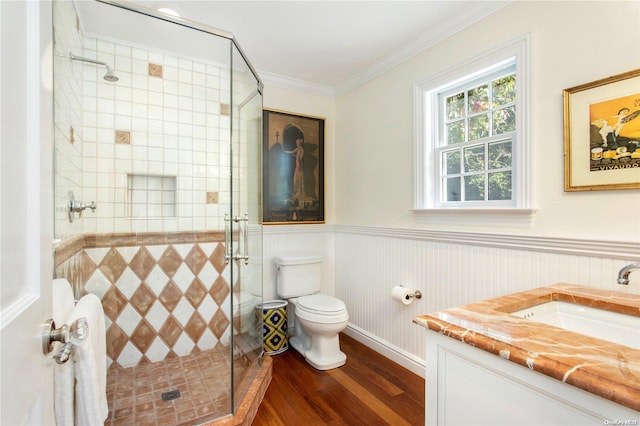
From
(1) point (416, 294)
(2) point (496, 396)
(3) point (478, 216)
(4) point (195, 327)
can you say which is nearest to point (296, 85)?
(3) point (478, 216)

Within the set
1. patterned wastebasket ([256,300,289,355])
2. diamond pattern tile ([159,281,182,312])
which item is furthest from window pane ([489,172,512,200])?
diamond pattern tile ([159,281,182,312])

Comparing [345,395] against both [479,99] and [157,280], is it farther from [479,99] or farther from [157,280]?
[479,99]

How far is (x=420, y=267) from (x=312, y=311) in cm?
84

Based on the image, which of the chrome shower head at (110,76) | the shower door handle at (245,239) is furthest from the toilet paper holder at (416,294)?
the chrome shower head at (110,76)

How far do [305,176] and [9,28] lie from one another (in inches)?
103

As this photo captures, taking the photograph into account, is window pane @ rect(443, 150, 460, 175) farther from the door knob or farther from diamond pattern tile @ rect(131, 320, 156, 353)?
diamond pattern tile @ rect(131, 320, 156, 353)

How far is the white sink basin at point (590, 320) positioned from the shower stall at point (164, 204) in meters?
1.56

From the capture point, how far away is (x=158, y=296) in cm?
237

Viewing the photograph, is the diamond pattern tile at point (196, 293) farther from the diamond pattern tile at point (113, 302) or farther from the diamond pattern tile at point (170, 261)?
the diamond pattern tile at point (113, 302)

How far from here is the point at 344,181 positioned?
3.12m

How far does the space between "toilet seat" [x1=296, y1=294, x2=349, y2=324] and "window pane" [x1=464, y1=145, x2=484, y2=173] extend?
1314 millimetres

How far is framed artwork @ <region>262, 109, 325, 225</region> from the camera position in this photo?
2.90m

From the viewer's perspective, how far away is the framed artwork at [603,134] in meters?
1.34

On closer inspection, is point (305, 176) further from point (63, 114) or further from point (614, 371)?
point (614, 371)
